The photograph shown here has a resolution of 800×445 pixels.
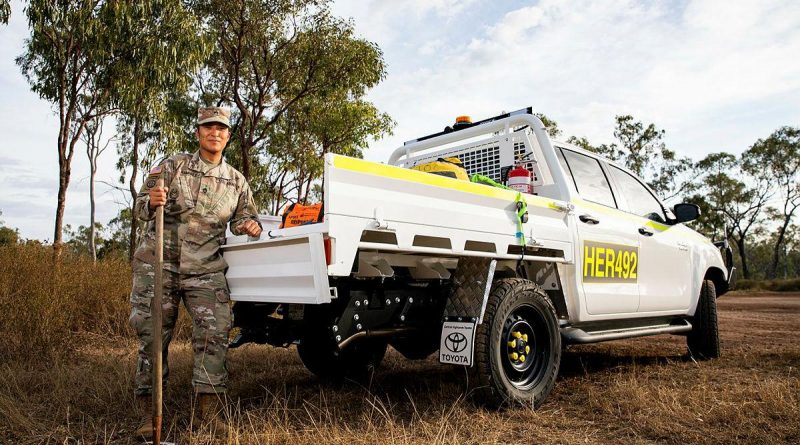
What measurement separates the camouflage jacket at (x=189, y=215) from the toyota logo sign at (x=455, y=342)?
4.62 feet

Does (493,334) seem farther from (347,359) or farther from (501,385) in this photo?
(347,359)

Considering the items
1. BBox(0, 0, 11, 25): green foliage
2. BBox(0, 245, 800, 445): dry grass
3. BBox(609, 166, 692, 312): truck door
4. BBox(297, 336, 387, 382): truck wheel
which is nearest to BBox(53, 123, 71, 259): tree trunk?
BBox(0, 0, 11, 25): green foliage

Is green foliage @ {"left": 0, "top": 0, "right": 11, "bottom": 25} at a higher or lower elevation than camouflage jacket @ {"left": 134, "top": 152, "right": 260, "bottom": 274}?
higher

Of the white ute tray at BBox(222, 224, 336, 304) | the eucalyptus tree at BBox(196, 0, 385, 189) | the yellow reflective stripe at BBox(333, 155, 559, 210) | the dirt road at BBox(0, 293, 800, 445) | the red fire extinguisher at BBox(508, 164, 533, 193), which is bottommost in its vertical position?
the dirt road at BBox(0, 293, 800, 445)

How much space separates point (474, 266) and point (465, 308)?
0.27 metres

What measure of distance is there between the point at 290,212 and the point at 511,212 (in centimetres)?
140

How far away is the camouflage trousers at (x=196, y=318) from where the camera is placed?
344cm

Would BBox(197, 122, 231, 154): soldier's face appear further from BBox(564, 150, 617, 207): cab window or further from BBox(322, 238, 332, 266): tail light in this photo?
BBox(564, 150, 617, 207): cab window

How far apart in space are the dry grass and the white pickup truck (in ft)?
1.10

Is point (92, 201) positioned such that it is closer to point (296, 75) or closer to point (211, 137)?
point (296, 75)

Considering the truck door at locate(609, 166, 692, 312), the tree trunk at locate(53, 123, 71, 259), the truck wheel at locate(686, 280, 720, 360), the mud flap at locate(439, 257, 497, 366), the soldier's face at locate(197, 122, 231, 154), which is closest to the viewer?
the mud flap at locate(439, 257, 497, 366)

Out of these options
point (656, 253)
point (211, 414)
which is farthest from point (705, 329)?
point (211, 414)

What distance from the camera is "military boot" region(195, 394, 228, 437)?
3256 millimetres

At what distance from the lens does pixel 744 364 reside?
17.9 ft
